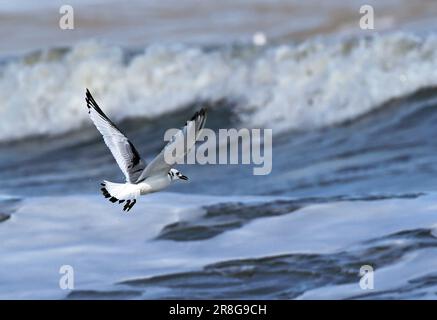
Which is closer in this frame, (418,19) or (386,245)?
(386,245)

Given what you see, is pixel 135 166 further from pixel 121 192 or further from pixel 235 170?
pixel 235 170

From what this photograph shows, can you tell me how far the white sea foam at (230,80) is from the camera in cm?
1262

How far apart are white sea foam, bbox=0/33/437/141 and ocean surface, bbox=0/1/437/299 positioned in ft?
0.06

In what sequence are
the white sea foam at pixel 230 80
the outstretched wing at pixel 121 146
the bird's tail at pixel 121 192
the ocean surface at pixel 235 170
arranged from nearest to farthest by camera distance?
the bird's tail at pixel 121 192 → the outstretched wing at pixel 121 146 → the ocean surface at pixel 235 170 → the white sea foam at pixel 230 80

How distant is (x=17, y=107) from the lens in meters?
14.4

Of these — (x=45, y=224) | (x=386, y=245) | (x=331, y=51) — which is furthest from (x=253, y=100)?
(x=386, y=245)

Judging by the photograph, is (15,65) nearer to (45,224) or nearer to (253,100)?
(253,100)

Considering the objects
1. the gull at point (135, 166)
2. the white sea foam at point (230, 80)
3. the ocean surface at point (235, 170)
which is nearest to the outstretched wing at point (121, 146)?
the gull at point (135, 166)

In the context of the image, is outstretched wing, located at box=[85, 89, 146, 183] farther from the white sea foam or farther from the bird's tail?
the white sea foam

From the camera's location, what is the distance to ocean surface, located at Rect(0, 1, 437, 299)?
7602 millimetres

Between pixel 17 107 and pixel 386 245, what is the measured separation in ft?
24.3

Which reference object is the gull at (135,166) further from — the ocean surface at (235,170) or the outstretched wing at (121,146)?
the ocean surface at (235,170)

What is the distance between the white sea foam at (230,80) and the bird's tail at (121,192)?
6.26 meters

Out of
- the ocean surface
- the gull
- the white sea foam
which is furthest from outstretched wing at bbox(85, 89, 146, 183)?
the white sea foam
